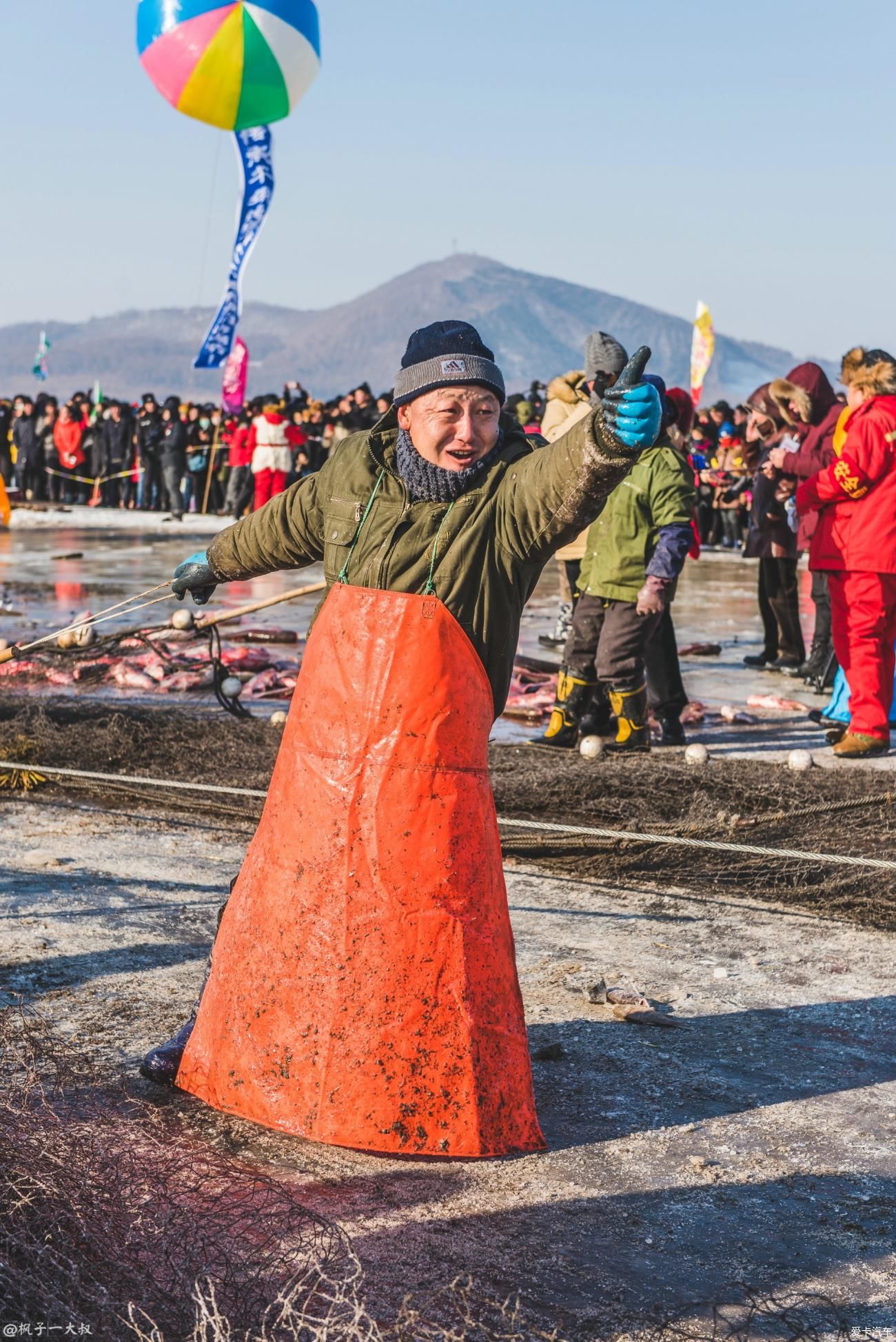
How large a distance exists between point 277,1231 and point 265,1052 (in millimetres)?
501

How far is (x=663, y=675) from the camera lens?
26.1 feet

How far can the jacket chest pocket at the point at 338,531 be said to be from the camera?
3.24m

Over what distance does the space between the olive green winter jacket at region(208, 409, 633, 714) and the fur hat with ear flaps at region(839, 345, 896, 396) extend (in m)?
4.65

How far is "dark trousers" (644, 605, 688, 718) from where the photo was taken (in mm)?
7938

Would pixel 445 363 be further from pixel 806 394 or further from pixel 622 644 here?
pixel 806 394

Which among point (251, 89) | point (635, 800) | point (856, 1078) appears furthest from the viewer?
point (251, 89)

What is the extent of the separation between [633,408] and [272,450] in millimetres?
18433

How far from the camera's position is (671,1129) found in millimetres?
3297

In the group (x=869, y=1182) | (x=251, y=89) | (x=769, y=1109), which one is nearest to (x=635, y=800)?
(x=769, y=1109)

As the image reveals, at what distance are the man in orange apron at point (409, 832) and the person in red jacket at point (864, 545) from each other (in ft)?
15.6

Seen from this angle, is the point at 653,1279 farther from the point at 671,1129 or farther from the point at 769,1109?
the point at 769,1109

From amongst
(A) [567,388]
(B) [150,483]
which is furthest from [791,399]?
(B) [150,483]

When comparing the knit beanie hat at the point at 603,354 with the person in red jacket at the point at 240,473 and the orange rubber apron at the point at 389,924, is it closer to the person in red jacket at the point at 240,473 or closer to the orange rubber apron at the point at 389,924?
the orange rubber apron at the point at 389,924

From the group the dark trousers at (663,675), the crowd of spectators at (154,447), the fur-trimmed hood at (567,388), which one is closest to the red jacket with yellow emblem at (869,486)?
the dark trousers at (663,675)
